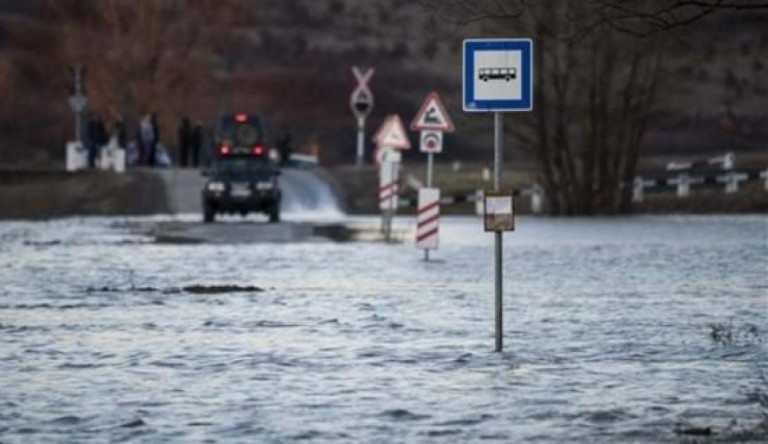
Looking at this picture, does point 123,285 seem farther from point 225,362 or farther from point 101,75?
point 101,75

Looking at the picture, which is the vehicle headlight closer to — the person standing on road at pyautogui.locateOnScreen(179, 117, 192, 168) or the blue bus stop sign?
the person standing on road at pyautogui.locateOnScreen(179, 117, 192, 168)

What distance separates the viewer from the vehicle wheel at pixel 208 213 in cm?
5162

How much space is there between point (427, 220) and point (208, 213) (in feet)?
61.3

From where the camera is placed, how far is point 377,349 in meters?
17.8

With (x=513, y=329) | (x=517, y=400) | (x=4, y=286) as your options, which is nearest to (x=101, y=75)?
(x=4, y=286)

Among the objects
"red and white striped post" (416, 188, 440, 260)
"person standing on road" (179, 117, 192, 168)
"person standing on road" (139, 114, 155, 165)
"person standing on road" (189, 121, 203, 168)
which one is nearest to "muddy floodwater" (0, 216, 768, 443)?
"red and white striped post" (416, 188, 440, 260)

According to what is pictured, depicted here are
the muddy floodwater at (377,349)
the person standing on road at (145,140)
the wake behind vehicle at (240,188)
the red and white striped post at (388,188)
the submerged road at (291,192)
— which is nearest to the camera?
the muddy floodwater at (377,349)

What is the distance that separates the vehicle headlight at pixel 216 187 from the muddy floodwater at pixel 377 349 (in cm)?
1702

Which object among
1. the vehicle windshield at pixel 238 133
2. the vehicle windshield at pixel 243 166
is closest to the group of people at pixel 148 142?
the vehicle windshield at pixel 238 133

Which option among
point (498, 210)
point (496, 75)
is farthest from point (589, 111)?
point (498, 210)

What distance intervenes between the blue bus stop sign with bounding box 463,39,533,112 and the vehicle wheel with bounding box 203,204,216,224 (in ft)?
111

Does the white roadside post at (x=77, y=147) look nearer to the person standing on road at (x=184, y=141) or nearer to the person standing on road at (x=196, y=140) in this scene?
the person standing on road at (x=184, y=141)

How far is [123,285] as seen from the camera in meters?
26.7

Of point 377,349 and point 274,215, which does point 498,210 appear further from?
point 274,215
